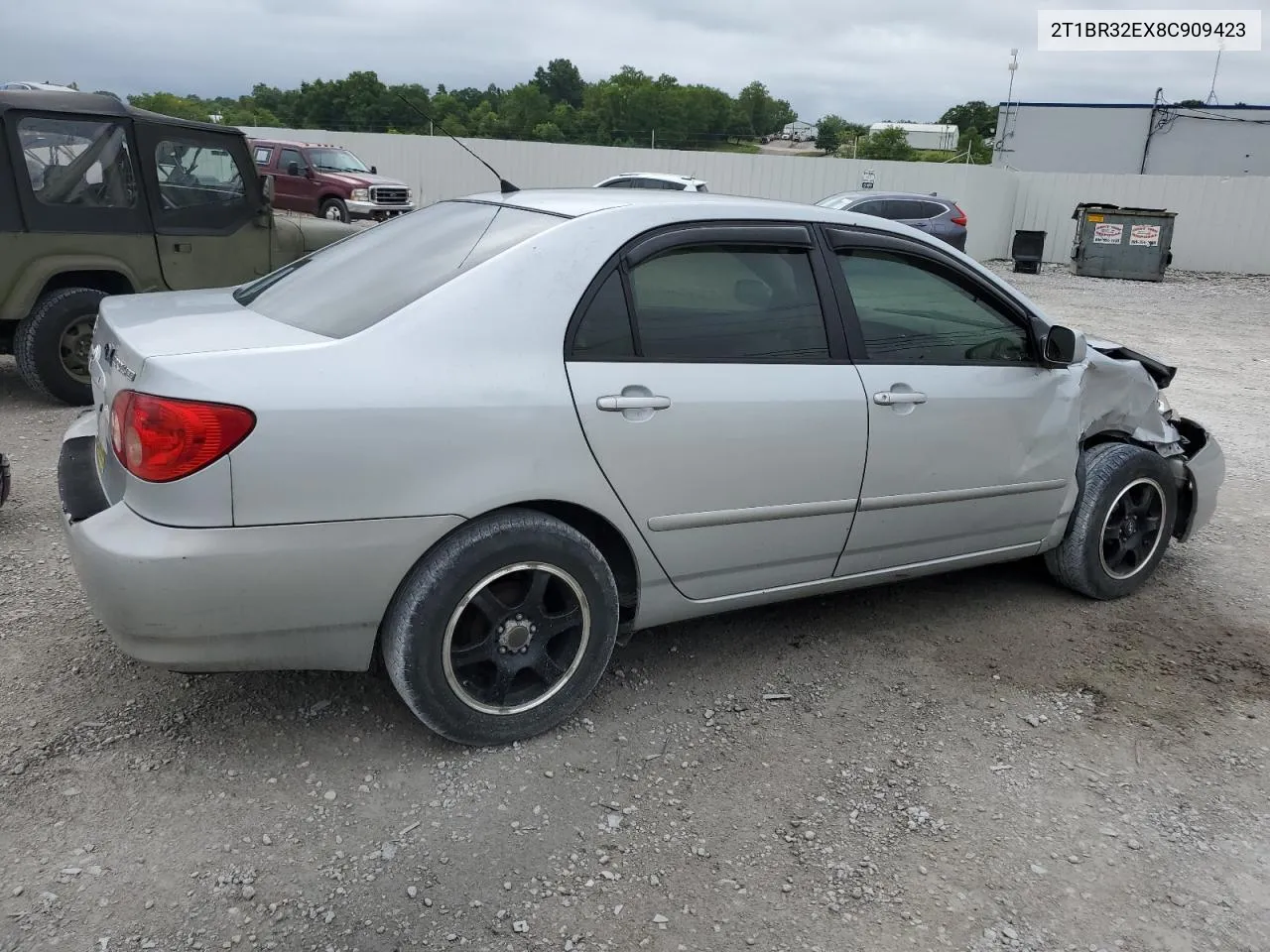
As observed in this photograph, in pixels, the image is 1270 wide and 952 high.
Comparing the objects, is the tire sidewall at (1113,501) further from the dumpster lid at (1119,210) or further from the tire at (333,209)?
the dumpster lid at (1119,210)

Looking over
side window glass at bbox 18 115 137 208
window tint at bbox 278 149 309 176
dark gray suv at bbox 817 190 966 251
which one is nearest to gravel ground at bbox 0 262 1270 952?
side window glass at bbox 18 115 137 208

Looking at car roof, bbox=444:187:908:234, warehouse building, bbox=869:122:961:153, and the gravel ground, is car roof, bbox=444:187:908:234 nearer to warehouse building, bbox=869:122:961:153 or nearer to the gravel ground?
the gravel ground

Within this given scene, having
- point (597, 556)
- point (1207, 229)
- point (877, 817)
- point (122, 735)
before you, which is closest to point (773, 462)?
point (597, 556)

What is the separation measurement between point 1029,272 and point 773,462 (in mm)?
20958

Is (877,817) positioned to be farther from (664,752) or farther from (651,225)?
(651,225)

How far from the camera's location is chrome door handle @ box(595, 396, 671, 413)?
9.39 feet

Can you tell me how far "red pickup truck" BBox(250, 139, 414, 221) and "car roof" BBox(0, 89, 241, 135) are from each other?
13.0 m

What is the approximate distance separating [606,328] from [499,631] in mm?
930

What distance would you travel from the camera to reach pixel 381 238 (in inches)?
139

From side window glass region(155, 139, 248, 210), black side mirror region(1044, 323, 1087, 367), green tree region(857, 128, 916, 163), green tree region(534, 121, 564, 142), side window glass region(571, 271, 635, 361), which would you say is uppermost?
green tree region(857, 128, 916, 163)

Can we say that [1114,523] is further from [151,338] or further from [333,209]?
[333,209]

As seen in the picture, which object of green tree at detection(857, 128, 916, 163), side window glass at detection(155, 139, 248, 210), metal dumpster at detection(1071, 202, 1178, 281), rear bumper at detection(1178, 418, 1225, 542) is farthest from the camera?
green tree at detection(857, 128, 916, 163)

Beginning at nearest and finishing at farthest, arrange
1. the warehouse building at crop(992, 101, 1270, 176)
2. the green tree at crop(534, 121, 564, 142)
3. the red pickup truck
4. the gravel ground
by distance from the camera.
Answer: the gravel ground, the red pickup truck, the warehouse building at crop(992, 101, 1270, 176), the green tree at crop(534, 121, 564, 142)

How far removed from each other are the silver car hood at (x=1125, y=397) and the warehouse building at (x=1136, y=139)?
3306 cm
